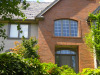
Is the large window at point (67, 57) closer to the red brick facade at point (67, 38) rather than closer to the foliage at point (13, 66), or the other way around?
the red brick facade at point (67, 38)

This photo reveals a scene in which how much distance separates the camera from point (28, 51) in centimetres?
1561

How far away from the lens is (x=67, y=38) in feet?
55.9

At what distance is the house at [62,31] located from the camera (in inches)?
656

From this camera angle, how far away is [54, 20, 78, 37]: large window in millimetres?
17422

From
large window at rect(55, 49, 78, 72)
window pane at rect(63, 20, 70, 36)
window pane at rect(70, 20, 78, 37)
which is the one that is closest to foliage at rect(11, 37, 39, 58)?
large window at rect(55, 49, 78, 72)

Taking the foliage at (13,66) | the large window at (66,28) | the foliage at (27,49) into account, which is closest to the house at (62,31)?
the large window at (66,28)

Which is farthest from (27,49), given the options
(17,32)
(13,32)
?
(13,32)

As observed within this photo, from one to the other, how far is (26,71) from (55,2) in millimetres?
13373

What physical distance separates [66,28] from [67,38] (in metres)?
1.13

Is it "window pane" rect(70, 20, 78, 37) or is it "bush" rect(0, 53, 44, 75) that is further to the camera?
"window pane" rect(70, 20, 78, 37)

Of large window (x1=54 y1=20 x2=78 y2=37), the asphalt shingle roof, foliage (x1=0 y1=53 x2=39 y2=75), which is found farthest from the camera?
the asphalt shingle roof

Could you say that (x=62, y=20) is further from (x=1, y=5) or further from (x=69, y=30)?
(x=1, y=5)

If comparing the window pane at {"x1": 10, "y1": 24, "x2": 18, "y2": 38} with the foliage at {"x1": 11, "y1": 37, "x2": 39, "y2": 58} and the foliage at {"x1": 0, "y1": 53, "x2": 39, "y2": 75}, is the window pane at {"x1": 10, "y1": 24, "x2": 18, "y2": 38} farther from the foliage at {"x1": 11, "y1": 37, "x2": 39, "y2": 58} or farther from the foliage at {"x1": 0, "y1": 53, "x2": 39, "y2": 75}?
the foliage at {"x1": 0, "y1": 53, "x2": 39, "y2": 75}

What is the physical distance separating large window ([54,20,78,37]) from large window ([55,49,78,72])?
70.4 inches
